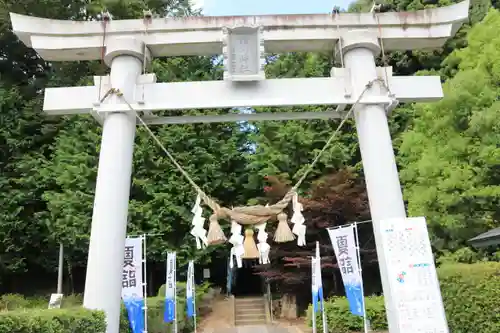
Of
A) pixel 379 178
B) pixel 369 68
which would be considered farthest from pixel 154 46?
pixel 379 178

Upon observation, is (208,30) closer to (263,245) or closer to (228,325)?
(263,245)

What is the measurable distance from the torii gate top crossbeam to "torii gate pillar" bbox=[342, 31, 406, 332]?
1.11 ft

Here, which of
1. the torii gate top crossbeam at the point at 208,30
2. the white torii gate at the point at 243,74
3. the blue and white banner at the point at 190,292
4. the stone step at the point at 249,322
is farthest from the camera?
the stone step at the point at 249,322

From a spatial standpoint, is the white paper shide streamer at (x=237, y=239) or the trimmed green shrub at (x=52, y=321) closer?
the trimmed green shrub at (x=52, y=321)

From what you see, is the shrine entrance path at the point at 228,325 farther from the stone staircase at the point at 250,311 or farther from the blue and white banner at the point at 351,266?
the blue and white banner at the point at 351,266

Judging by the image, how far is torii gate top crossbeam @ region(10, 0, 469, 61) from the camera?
6793 mm

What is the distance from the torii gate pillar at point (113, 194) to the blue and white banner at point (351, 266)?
6.61 m

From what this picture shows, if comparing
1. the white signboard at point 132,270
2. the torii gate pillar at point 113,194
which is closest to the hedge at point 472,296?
the torii gate pillar at point 113,194

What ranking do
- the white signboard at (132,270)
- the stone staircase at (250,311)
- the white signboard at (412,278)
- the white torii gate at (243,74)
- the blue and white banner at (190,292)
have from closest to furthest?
the white signboard at (412,278)
the white torii gate at (243,74)
the white signboard at (132,270)
the blue and white banner at (190,292)
the stone staircase at (250,311)

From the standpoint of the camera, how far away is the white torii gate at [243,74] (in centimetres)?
628

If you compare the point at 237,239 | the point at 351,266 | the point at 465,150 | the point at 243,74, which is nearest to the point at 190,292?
the point at 351,266

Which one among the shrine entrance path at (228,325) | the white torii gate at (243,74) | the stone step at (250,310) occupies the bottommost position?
the shrine entrance path at (228,325)

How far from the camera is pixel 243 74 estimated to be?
6.51m

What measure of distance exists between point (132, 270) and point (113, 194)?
176 inches
